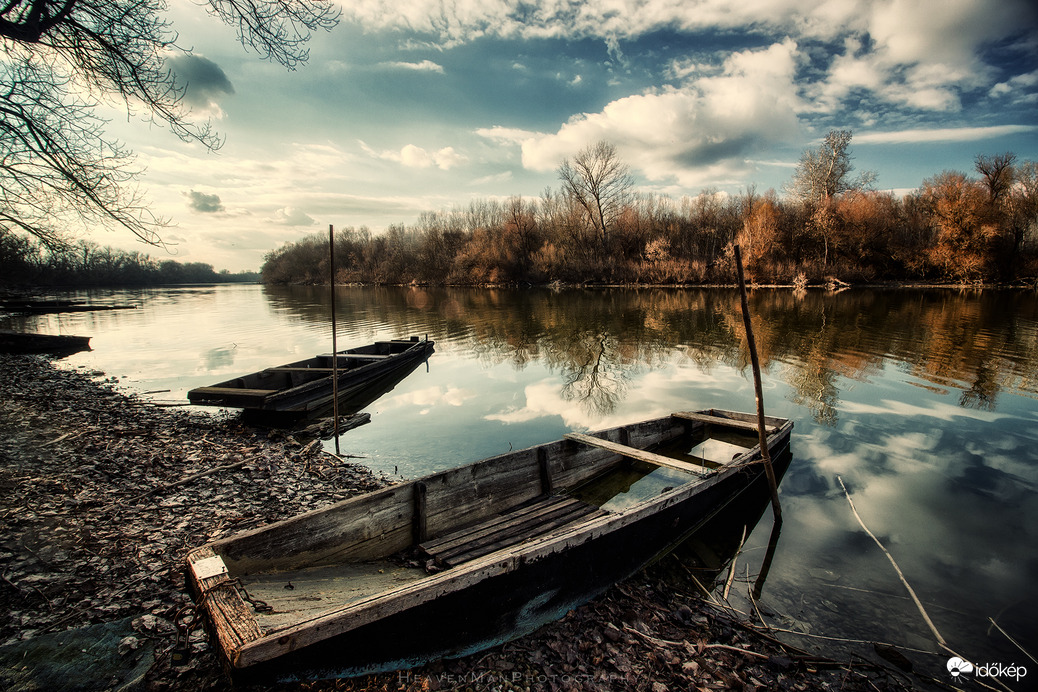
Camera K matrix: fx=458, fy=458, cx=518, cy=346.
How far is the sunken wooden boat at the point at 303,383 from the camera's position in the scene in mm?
9172

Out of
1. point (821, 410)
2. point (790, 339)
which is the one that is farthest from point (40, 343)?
point (790, 339)

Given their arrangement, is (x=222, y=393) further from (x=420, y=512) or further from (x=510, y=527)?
(x=510, y=527)

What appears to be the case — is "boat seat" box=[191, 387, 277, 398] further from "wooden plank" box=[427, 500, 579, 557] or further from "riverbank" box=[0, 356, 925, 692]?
"wooden plank" box=[427, 500, 579, 557]

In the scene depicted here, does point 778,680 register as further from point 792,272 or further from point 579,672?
point 792,272

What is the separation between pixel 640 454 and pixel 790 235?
51706mm

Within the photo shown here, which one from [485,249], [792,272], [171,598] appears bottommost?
[171,598]

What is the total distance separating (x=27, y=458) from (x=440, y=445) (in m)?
6.13

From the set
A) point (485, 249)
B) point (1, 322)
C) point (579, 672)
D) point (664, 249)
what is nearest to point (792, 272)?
A: point (664, 249)

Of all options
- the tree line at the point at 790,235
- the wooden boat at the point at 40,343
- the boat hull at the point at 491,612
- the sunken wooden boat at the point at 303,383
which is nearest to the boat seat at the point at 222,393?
the sunken wooden boat at the point at 303,383

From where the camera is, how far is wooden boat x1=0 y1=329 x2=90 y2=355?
18.6 metres

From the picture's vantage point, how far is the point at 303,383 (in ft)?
35.6

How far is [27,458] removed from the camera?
22.2 feet

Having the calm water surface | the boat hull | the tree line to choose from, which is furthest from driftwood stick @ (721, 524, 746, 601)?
the tree line

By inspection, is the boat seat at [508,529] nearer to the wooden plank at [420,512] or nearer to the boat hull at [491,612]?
the wooden plank at [420,512]
